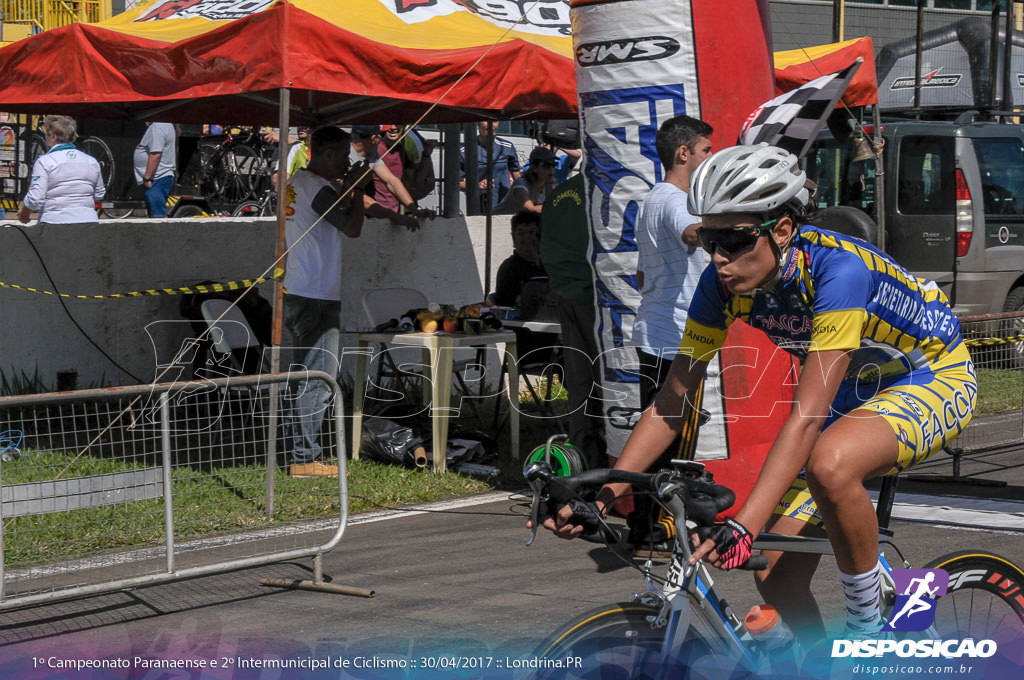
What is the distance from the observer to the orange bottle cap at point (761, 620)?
11.1 ft

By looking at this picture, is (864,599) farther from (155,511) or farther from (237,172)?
(237,172)

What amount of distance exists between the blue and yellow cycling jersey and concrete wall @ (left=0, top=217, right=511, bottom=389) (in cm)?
748

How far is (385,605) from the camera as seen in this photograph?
594 centimetres

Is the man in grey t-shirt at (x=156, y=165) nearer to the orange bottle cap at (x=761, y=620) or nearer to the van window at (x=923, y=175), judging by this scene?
the van window at (x=923, y=175)

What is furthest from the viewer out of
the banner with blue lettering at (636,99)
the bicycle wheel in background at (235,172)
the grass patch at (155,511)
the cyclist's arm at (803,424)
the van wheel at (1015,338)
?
→ the bicycle wheel in background at (235,172)

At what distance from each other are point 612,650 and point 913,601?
1.09 metres

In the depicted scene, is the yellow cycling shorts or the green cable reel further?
the yellow cycling shorts

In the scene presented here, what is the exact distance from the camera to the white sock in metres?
3.41

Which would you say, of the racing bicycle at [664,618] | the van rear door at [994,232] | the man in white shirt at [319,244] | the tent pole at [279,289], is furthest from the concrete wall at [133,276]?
the racing bicycle at [664,618]

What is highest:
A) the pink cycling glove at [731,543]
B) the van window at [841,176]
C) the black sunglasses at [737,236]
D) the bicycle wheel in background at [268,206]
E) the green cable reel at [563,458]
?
the van window at [841,176]

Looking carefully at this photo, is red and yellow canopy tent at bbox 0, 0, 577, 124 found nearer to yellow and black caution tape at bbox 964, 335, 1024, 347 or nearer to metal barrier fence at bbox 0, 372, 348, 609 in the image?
metal barrier fence at bbox 0, 372, 348, 609

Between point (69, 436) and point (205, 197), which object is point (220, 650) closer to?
point (69, 436)

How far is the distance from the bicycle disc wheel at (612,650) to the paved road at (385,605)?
193 cm

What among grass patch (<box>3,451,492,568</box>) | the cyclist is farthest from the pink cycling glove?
grass patch (<box>3,451,492,568</box>)
